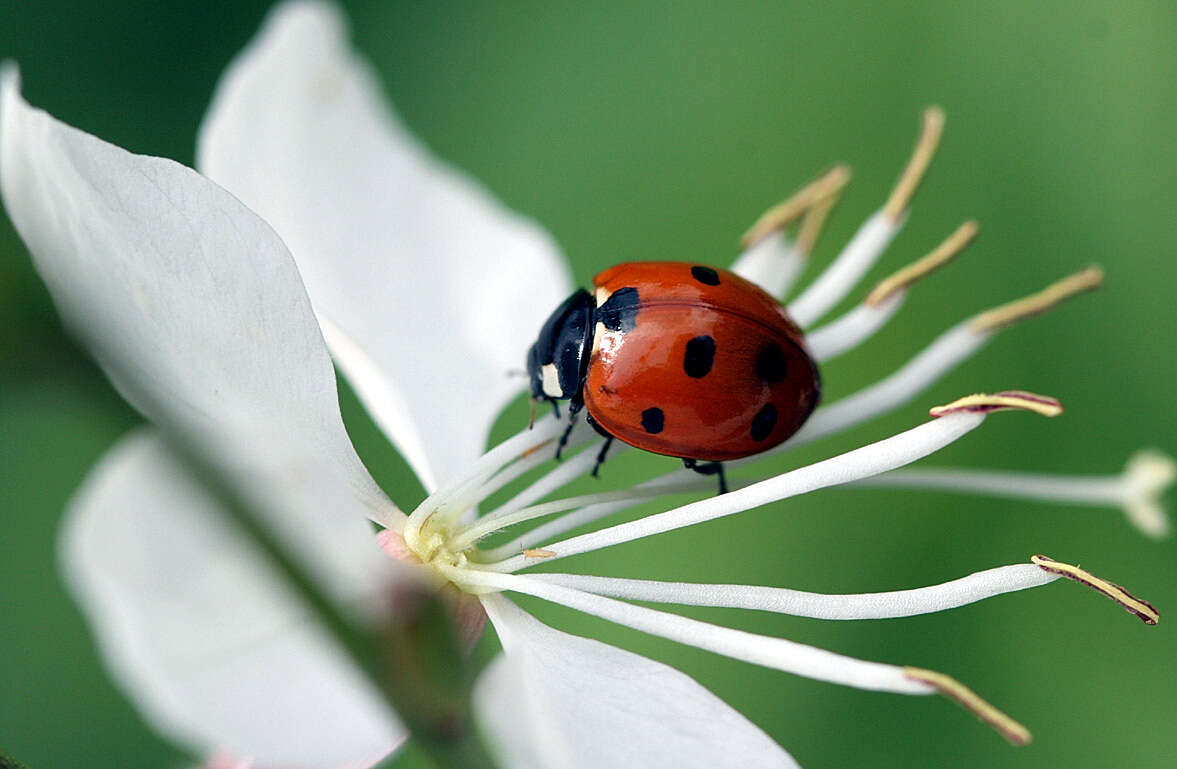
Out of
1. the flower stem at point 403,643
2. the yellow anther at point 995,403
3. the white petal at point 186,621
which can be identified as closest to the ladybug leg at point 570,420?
the yellow anther at point 995,403

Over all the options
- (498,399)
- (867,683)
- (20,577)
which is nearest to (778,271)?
(498,399)

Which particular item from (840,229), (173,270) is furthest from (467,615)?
(840,229)

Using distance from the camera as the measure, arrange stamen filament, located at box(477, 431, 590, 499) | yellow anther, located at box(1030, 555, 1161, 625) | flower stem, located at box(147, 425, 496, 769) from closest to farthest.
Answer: flower stem, located at box(147, 425, 496, 769) < yellow anther, located at box(1030, 555, 1161, 625) < stamen filament, located at box(477, 431, 590, 499)

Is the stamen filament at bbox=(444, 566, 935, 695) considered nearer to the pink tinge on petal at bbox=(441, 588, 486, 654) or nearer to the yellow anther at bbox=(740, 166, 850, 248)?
the pink tinge on petal at bbox=(441, 588, 486, 654)

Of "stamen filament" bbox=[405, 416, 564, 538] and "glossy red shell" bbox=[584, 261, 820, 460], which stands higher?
"glossy red shell" bbox=[584, 261, 820, 460]

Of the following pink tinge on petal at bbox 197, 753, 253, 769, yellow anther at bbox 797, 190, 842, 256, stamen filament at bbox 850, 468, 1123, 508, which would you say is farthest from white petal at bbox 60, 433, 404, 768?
yellow anther at bbox 797, 190, 842, 256
